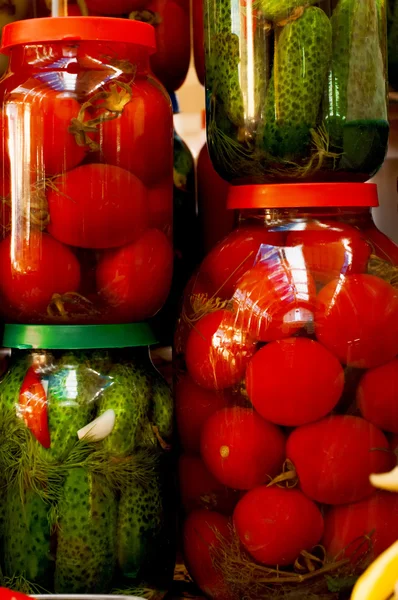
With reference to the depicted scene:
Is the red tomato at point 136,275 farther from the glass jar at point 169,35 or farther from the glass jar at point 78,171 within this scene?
the glass jar at point 169,35

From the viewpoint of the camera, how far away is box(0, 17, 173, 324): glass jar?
828 mm

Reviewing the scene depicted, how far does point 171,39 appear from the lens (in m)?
1.04

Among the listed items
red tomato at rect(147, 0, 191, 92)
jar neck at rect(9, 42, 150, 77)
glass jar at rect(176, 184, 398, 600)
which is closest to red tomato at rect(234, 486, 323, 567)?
glass jar at rect(176, 184, 398, 600)

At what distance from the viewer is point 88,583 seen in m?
0.83

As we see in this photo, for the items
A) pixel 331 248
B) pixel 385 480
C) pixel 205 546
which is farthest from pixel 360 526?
pixel 331 248

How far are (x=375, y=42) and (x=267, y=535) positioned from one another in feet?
1.59

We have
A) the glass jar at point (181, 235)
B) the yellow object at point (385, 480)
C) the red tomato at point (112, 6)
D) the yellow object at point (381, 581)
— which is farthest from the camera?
the glass jar at point (181, 235)

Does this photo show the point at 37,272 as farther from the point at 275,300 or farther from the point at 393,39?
the point at 393,39

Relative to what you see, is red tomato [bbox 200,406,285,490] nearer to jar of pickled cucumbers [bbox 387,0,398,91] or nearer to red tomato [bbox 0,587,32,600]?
red tomato [bbox 0,587,32,600]

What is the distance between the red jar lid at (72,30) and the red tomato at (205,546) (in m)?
0.47

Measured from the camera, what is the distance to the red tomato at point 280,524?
0.80 metres

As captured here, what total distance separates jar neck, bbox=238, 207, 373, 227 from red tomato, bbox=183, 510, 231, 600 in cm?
29

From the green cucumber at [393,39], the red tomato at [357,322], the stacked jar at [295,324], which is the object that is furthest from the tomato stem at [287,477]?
the green cucumber at [393,39]

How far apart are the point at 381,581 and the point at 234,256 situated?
365 millimetres
